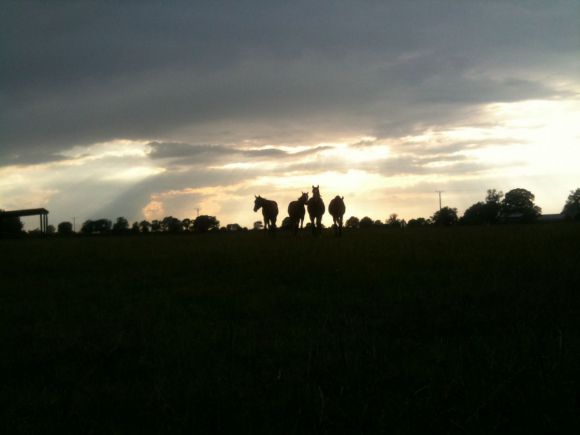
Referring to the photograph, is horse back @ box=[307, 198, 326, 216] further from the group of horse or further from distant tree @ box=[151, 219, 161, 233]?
distant tree @ box=[151, 219, 161, 233]

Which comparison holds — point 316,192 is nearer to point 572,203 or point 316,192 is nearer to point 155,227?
point 155,227

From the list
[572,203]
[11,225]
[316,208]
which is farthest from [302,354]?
[572,203]

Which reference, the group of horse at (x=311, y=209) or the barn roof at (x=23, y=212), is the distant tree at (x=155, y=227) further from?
the group of horse at (x=311, y=209)

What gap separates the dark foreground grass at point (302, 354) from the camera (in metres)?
3.71

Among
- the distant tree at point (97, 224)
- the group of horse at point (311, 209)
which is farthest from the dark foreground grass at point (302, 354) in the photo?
the distant tree at point (97, 224)

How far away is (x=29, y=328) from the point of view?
21.2ft

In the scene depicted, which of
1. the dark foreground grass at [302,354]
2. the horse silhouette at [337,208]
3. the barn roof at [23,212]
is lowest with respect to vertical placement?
the dark foreground grass at [302,354]

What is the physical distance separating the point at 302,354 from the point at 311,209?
2544cm

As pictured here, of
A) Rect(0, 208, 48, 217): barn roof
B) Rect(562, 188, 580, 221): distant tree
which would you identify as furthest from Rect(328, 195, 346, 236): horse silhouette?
Rect(562, 188, 580, 221): distant tree

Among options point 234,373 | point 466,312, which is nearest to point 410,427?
point 234,373

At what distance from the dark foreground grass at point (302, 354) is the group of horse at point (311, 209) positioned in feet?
64.1

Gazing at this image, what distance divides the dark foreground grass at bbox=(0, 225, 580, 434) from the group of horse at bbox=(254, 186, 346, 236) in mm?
19527

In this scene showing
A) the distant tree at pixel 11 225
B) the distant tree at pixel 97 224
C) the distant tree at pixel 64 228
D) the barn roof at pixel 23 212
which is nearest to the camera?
the barn roof at pixel 23 212

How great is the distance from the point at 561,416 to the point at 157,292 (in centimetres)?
645
